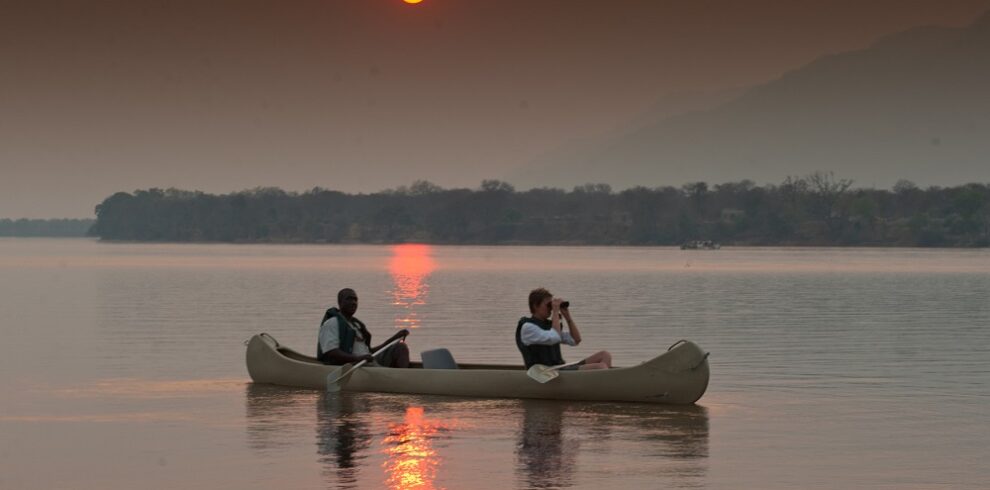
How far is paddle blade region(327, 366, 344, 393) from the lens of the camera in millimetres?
19766

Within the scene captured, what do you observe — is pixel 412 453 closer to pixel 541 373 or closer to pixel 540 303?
pixel 541 373

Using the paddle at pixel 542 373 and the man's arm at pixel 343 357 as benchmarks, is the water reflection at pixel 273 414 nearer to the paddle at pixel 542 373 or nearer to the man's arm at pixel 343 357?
the man's arm at pixel 343 357

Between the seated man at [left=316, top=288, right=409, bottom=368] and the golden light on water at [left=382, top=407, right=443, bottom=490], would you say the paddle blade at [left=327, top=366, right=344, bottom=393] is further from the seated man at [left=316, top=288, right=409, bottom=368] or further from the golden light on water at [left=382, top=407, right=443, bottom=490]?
the golden light on water at [left=382, top=407, right=443, bottom=490]

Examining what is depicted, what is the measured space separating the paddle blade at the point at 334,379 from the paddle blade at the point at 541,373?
8.81 feet

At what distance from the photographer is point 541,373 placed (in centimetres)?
1859

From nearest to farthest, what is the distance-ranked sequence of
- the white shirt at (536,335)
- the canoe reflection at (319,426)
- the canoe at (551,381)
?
the canoe reflection at (319,426)
the canoe at (551,381)
the white shirt at (536,335)

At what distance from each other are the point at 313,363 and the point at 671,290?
39484 mm

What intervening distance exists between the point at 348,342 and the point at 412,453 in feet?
19.1

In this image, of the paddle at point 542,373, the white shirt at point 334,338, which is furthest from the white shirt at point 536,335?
the white shirt at point 334,338

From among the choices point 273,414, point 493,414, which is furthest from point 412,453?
point 273,414

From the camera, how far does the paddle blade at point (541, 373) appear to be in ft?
60.6

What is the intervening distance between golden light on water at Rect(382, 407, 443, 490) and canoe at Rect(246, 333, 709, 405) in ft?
4.55

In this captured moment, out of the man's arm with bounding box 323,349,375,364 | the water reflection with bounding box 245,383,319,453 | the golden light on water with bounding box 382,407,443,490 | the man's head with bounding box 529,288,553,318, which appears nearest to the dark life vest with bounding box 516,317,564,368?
the man's head with bounding box 529,288,553,318

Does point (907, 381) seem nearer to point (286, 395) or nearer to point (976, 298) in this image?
point (286, 395)
